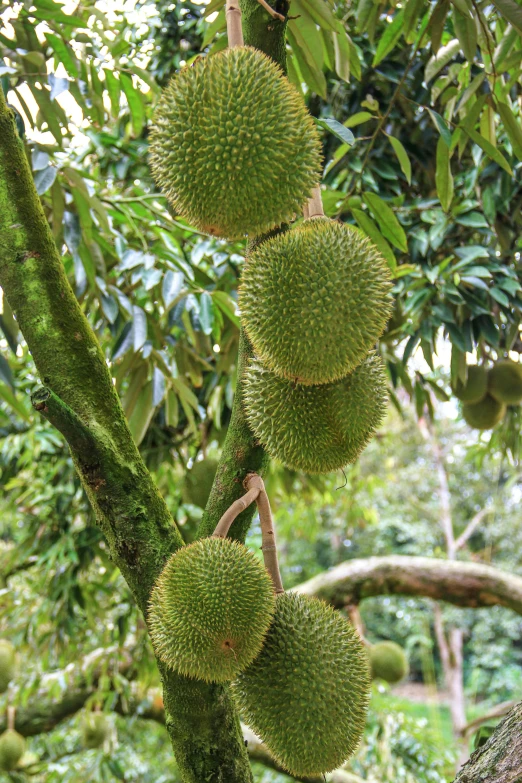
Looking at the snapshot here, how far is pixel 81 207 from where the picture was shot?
4.70 ft

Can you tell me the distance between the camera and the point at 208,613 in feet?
2.60

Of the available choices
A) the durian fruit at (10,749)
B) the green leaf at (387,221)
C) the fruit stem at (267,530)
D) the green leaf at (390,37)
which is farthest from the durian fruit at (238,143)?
the durian fruit at (10,749)

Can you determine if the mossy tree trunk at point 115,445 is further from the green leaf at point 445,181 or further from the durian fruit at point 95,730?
the durian fruit at point 95,730

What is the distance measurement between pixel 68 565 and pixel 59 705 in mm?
896

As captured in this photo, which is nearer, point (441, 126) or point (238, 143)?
point (238, 143)

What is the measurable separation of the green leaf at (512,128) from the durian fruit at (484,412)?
3.74 ft

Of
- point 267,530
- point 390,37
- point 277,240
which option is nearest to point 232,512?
point 267,530

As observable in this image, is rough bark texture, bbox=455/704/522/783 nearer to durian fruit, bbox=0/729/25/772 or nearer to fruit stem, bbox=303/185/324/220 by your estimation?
fruit stem, bbox=303/185/324/220

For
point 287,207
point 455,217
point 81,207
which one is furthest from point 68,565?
point 287,207

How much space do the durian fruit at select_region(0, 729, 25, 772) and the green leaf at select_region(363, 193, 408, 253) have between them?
2.58 meters

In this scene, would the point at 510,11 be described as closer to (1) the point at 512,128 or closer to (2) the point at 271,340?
(1) the point at 512,128

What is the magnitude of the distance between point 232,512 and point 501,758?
0.39 metres

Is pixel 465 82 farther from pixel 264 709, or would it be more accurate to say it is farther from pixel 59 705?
pixel 59 705

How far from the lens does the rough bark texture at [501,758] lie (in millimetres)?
704
